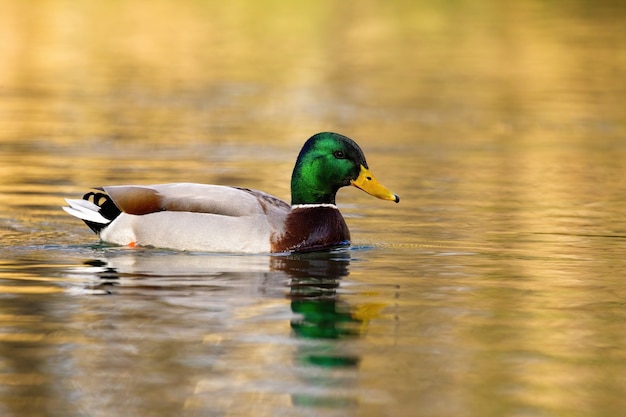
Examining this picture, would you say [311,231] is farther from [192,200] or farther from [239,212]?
[192,200]

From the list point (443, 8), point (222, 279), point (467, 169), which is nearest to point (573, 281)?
point (222, 279)

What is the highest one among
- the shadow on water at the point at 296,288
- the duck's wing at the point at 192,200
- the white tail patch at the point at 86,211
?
the duck's wing at the point at 192,200

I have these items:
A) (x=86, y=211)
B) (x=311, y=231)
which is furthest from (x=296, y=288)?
(x=86, y=211)

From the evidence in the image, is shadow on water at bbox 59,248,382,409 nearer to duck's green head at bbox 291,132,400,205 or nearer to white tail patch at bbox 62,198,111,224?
white tail patch at bbox 62,198,111,224

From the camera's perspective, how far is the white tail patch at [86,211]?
11.1 metres

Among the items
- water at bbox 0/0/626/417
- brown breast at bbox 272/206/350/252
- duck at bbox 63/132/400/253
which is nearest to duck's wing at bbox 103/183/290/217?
duck at bbox 63/132/400/253

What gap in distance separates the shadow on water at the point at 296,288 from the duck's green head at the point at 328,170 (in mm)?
586

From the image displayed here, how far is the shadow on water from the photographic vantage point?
6824 mm

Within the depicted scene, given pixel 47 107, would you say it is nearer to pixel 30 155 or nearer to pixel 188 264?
pixel 30 155

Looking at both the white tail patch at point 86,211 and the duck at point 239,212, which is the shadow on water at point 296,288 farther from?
the white tail patch at point 86,211

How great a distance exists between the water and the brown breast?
179 mm

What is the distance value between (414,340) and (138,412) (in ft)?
6.79

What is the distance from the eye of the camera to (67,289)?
9234 millimetres

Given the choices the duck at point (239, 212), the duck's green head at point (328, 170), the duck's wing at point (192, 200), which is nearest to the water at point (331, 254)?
the duck at point (239, 212)
